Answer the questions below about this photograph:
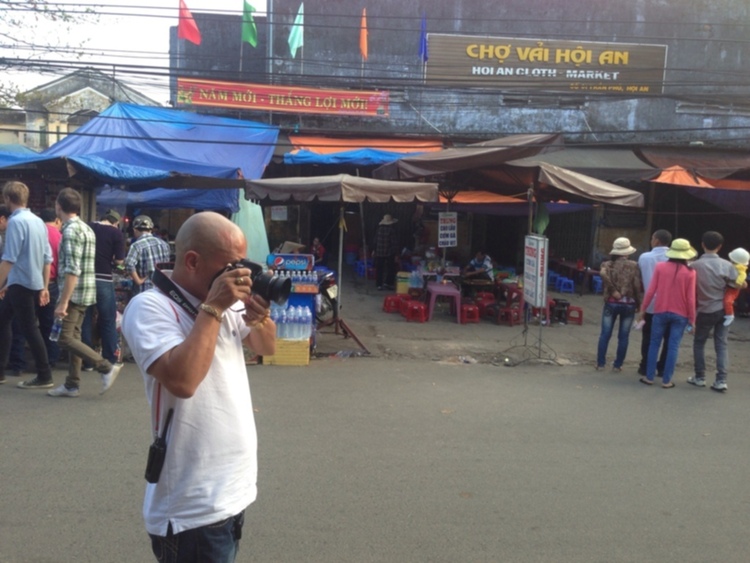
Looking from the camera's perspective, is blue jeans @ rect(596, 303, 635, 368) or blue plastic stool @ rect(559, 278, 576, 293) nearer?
blue jeans @ rect(596, 303, 635, 368)

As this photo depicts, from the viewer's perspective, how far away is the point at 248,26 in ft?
52.2

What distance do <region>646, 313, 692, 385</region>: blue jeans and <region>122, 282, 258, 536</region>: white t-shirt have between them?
20.5 feet

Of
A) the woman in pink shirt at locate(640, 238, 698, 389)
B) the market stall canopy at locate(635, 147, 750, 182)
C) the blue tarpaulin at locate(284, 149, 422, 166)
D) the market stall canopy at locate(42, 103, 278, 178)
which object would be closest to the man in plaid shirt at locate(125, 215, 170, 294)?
the woman in pink shirt at locate(640, 238, 698, 389)

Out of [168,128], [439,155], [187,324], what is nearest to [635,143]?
[439,155]

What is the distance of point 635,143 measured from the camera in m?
16.2

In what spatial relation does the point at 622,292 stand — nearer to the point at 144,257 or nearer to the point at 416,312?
the point at 416,312

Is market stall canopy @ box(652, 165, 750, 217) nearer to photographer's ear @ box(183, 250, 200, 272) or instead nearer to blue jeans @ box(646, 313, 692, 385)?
blue jeans @ box(646, 313, 692, 385)

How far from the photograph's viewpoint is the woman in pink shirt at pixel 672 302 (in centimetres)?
711

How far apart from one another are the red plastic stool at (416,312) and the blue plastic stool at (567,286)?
5124mm

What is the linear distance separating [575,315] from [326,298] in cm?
475

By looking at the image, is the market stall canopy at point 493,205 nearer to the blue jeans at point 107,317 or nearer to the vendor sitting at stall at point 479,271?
the vendor sitting at stall at point 479,271

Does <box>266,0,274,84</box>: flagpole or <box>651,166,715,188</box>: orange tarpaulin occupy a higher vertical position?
<box>266,0,274,84</box>: flagpole

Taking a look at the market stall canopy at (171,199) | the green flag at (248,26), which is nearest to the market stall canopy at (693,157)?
the market stall canopy at (171,199)

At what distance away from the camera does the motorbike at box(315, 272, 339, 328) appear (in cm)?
894
